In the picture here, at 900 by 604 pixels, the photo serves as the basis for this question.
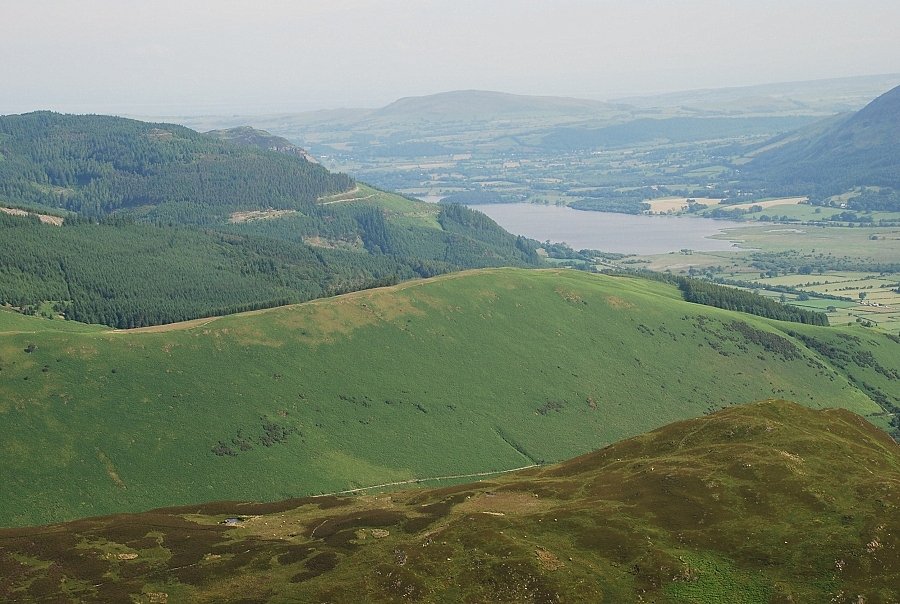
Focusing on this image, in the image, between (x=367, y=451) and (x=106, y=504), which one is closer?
(x=106, y=504)

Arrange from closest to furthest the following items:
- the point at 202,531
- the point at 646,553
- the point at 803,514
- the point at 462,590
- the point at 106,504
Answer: the point at 462,590 → the point at 646,553 → the point at 803,514 → the point at 202,531 → the point at 106,504

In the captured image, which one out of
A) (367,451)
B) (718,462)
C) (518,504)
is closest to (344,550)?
(518,504)

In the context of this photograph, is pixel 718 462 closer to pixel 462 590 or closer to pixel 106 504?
pixel 462 590

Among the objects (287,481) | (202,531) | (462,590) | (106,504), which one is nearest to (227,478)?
(287,481)

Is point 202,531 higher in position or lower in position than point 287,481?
higher

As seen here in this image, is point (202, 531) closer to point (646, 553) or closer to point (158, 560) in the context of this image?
point (158, 560)

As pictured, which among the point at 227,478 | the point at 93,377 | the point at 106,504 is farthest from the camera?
the point at 93,377
